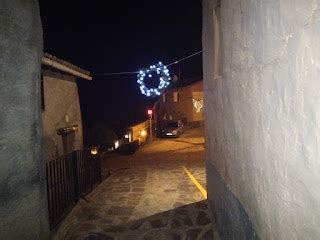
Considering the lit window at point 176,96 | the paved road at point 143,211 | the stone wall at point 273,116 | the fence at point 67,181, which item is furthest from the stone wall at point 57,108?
the lit window at point 176,96

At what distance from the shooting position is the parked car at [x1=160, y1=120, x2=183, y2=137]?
36.5 meters

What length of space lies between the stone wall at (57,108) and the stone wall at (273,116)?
28.2 ft

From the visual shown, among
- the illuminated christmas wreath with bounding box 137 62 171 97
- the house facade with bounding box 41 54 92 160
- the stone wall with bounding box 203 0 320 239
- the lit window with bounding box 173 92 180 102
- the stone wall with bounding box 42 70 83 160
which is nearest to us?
the stone wall with bounding box 203 0 320 239

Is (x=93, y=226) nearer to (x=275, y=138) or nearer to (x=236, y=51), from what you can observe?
(x=236, y=51)

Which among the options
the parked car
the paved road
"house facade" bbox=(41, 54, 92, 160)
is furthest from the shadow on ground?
the parked car

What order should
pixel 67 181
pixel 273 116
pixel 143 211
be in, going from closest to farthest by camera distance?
pixel 273 116 < pixel 67 181 < pixel 143 211

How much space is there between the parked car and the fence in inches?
957

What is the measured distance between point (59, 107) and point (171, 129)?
24142 millimetres

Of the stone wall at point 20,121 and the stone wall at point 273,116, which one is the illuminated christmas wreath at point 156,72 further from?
the stone wall at point 20,121

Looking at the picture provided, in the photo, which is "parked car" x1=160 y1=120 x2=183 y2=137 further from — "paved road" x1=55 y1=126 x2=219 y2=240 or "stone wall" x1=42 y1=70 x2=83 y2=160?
"paved road" x1=55 y1=126 x2=219 y2=240

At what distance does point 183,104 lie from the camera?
1767 inches

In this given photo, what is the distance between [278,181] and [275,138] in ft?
1.24

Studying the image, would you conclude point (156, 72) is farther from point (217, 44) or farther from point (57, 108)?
point (217, 44)

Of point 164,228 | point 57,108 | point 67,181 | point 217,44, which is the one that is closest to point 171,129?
point 57,108
